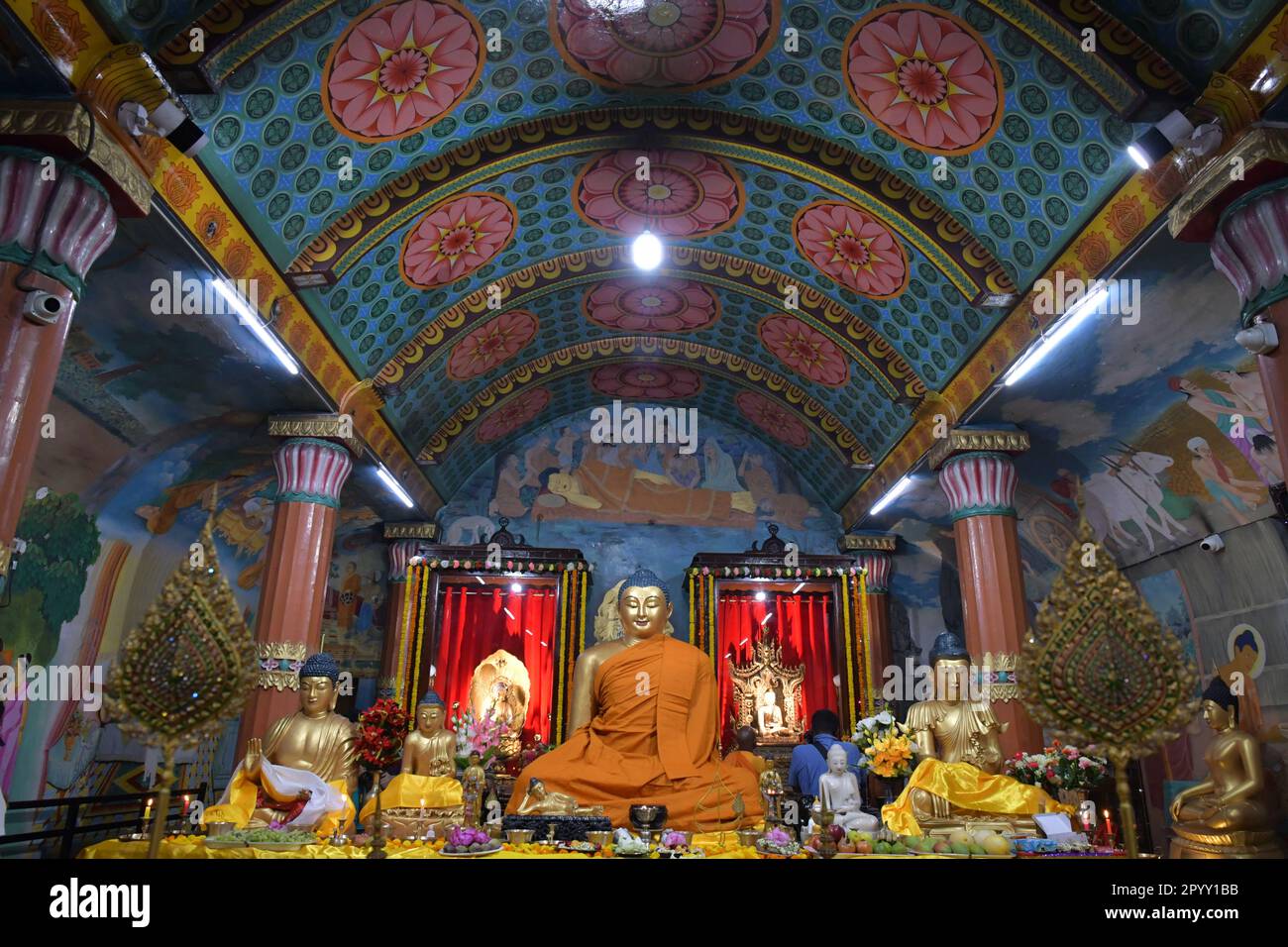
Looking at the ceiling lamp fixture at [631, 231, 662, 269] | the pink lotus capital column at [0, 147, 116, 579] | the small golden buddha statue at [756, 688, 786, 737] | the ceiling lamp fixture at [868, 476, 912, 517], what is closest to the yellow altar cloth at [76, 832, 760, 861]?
the pink lotus capital column at [0, 147, 116, 579]

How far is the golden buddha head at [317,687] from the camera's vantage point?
623 centimetres

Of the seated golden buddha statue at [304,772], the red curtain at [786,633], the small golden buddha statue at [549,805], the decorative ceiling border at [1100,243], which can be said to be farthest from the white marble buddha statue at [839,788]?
the red curtain at [786,633]

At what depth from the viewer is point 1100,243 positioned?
6801 millimetres

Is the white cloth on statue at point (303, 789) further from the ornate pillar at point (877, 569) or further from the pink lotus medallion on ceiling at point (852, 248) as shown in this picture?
the ornate pillar at point (877, 569)

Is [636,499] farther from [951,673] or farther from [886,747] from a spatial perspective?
[886,747]

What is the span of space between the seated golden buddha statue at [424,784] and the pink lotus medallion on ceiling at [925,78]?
6.78 metres

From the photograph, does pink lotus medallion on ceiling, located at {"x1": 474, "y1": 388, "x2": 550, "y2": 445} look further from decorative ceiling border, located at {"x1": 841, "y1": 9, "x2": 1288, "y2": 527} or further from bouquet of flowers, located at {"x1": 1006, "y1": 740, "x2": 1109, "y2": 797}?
bouquet of flowers, located at {"x1": 1006, "y1": 740, "x2": 1109, "y2": 797}

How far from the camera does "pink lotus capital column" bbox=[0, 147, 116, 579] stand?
4.47 meters
